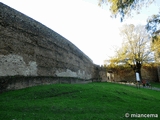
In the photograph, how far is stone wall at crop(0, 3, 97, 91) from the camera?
7.20 meters

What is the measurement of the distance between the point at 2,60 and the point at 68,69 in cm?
678

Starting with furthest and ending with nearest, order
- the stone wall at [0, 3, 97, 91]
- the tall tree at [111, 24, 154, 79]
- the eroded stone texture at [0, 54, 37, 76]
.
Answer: the tall tree at [111, 24, 154, 79], the stone wall at [0, 3, 97, 91], the eroded stone texture at [0, 54, 37, 76]

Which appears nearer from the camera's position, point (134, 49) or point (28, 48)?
point (28, 48)

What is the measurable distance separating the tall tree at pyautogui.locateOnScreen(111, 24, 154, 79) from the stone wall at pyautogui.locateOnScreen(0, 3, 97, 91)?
13315 millimetres

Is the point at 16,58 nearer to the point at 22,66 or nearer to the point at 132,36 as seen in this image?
the point at 22,66

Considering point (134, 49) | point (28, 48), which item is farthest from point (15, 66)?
point (134, 49)

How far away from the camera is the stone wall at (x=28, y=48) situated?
7.20 m

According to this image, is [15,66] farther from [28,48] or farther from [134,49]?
[134,49]

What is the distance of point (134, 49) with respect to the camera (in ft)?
77.0

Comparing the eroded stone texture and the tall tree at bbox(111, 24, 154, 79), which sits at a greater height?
the tall tree at bbox(111, 24, 154, 79)

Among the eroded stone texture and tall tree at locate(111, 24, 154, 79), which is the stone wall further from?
tall tree at locate(111, 24, 154, 79)

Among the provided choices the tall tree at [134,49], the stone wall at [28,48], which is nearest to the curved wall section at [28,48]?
the stone wall at [28,48]

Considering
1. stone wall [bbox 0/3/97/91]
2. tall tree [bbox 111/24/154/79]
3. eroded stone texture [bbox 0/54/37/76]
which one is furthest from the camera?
tall tree [bbox 111/24/154/79]

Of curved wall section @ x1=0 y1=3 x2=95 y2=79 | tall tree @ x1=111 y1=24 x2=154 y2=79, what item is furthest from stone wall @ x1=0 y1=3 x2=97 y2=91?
tall tree @ x1=111 y1=24 x2=154 y2=79
